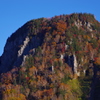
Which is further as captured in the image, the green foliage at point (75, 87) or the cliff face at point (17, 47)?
the cliff face at point (17, 47)

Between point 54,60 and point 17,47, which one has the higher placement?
point 17,47

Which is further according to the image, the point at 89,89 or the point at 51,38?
the point at 51,38

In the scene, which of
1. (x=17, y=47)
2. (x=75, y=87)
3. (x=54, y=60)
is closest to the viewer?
(x=75, y=87)

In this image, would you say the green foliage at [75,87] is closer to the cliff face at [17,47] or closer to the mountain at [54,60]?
the mountain at [54,60]

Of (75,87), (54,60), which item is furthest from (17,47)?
(75,87)

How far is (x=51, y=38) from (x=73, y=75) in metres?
27.2

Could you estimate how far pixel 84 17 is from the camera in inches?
5773

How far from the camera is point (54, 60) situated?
115 m

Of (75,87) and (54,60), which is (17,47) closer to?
(54,60)

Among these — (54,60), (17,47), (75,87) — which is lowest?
(75,87)

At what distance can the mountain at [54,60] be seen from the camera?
98.9 m

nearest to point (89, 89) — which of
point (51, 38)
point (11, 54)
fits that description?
point (51, 38)

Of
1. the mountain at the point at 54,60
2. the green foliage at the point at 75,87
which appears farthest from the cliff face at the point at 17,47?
the green foliage at the point at 75,87

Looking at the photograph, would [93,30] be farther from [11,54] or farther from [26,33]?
[11,54]
